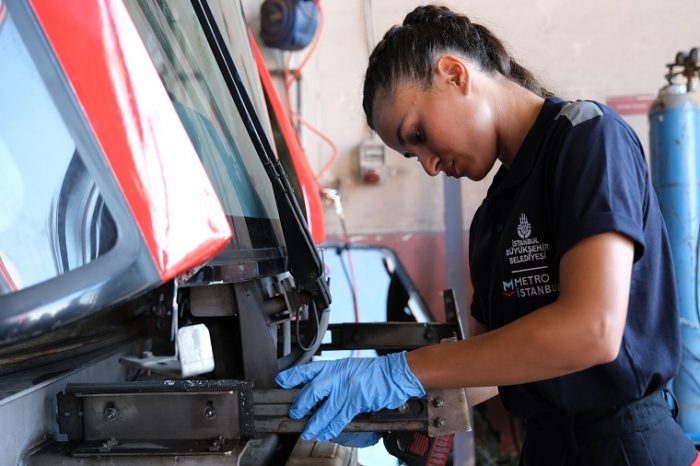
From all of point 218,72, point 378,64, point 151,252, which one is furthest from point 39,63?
point 378,64

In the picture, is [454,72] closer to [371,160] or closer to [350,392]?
[350,392]

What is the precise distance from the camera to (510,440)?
3389mm

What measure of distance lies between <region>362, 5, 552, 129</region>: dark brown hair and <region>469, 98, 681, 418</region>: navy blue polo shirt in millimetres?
161

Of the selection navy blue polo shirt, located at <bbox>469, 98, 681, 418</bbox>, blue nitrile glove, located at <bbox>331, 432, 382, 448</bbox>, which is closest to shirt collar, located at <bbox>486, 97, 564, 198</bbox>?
navy blue polo shirt, located at <bbox>469, 98, 681, 418</bbox>

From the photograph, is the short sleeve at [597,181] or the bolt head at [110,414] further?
the bolt head at [110,414]

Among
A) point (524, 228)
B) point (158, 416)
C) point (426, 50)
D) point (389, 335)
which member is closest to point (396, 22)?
point (389, 335)

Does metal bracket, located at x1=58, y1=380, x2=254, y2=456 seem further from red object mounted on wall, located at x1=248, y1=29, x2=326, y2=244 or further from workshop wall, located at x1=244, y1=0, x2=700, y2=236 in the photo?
workshop wall, located at x1=244, y1=0, x2=700, y2=236

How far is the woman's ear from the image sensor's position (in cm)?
110

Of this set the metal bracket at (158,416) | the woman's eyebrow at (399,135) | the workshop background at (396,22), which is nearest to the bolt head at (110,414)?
the metal bracket at (158,416)

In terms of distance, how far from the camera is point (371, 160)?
11.8 ft

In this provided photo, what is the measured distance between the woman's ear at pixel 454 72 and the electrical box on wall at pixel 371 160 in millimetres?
2456

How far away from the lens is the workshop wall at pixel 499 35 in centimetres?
351

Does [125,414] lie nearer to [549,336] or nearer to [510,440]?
[549,336]

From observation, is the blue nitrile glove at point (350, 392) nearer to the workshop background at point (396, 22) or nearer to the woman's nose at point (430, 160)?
the woman's nose at point (430, 160)
